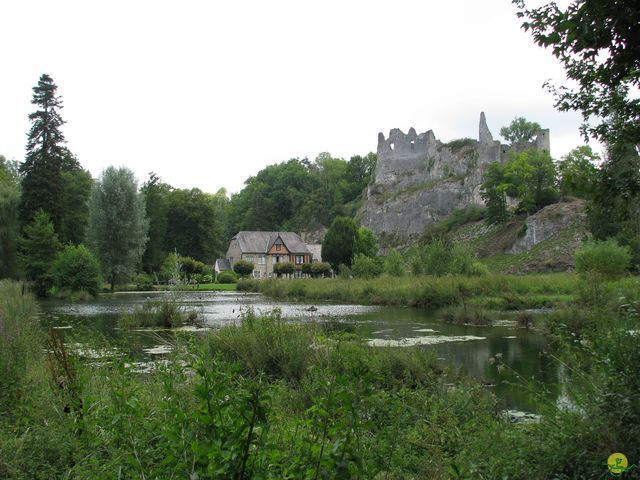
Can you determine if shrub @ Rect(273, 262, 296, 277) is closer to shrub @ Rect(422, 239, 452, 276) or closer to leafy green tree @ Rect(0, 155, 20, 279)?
leafy green tree @ Rect(0, 155, 20, 279)

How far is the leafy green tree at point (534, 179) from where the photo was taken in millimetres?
58375

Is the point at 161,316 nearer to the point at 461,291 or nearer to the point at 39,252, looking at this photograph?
the point at 461,291

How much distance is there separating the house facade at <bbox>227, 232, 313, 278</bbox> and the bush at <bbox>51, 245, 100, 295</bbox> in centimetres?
4422

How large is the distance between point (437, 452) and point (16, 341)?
5.31 m

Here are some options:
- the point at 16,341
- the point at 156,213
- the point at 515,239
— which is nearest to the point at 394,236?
the point at 515,239

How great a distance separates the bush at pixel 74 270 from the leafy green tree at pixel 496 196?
40.8 m

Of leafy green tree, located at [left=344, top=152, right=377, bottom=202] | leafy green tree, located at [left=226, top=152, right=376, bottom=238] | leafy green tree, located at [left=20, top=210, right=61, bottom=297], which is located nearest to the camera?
leafy green tree, located at [left=20, top=210, right=61, bottom=297]

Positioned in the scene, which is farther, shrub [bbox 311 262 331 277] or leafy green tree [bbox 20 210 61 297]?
shrub [bbox 311 262 331 277]

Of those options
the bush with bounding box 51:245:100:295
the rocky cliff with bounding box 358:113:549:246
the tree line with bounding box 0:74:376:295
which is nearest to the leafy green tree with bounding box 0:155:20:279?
the tree line with bounding box 0:74:376:295

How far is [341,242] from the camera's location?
63.1 metres

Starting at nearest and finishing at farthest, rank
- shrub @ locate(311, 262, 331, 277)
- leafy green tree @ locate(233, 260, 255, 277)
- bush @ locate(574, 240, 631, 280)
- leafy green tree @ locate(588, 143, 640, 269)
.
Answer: leafy green tree @ locate(588, 143, 640, 269), bush @ locate(574, 240, 631, 280), shrub @ locate(311, 262, 331, 277), leafy green tree @ locate(233, 260, 255, 277)

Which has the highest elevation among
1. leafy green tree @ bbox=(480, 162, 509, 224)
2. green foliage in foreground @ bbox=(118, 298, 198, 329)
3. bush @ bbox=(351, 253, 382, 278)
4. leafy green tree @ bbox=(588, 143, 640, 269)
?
leafy green tree @ bbox=(480, 162, 509, 224)

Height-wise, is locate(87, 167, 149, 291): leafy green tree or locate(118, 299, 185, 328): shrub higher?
locate(87, 167, 149, 291): leafy green tree

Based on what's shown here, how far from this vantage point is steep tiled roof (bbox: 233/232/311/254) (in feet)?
280
